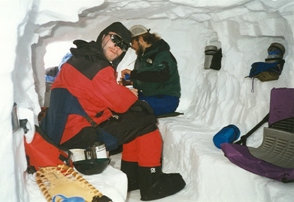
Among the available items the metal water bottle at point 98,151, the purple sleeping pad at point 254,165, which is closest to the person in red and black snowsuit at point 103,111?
the metal water bottle at point 98,151

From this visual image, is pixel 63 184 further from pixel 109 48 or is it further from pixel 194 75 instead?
pixel 194 75

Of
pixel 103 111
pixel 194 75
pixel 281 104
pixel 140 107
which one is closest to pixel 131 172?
pixel 140 107

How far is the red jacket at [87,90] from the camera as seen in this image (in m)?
2.06

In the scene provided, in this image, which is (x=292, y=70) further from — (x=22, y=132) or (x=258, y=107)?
(x=22, y=132)

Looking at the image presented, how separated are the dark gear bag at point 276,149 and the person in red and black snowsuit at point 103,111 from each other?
2.23 feet

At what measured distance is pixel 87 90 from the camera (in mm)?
2098

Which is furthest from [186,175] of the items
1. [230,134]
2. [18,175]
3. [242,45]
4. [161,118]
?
[18,175]

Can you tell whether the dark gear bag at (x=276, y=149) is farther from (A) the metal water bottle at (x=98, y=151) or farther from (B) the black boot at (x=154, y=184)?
(A) the metal water bottle at (x=98, y=151)

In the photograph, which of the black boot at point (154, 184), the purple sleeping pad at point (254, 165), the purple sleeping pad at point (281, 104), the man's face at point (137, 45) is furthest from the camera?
the man's face at point (137, 45)

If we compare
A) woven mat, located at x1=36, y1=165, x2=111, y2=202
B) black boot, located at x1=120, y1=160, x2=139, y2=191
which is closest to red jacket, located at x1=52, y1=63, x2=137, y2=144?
woven mat, located at x1=36, y1=165, x2=111, y2=202

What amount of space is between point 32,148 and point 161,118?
2.20 meters

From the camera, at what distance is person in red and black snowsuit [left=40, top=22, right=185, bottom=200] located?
2076 millimetres

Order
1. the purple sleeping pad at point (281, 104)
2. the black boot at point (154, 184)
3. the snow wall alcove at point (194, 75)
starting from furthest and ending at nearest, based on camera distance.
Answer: the black boot at point (154, 184)
the purple sleeping pad at point (281, 104)
the snow wall alcove at point (194, 75)

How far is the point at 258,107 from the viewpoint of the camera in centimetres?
287
